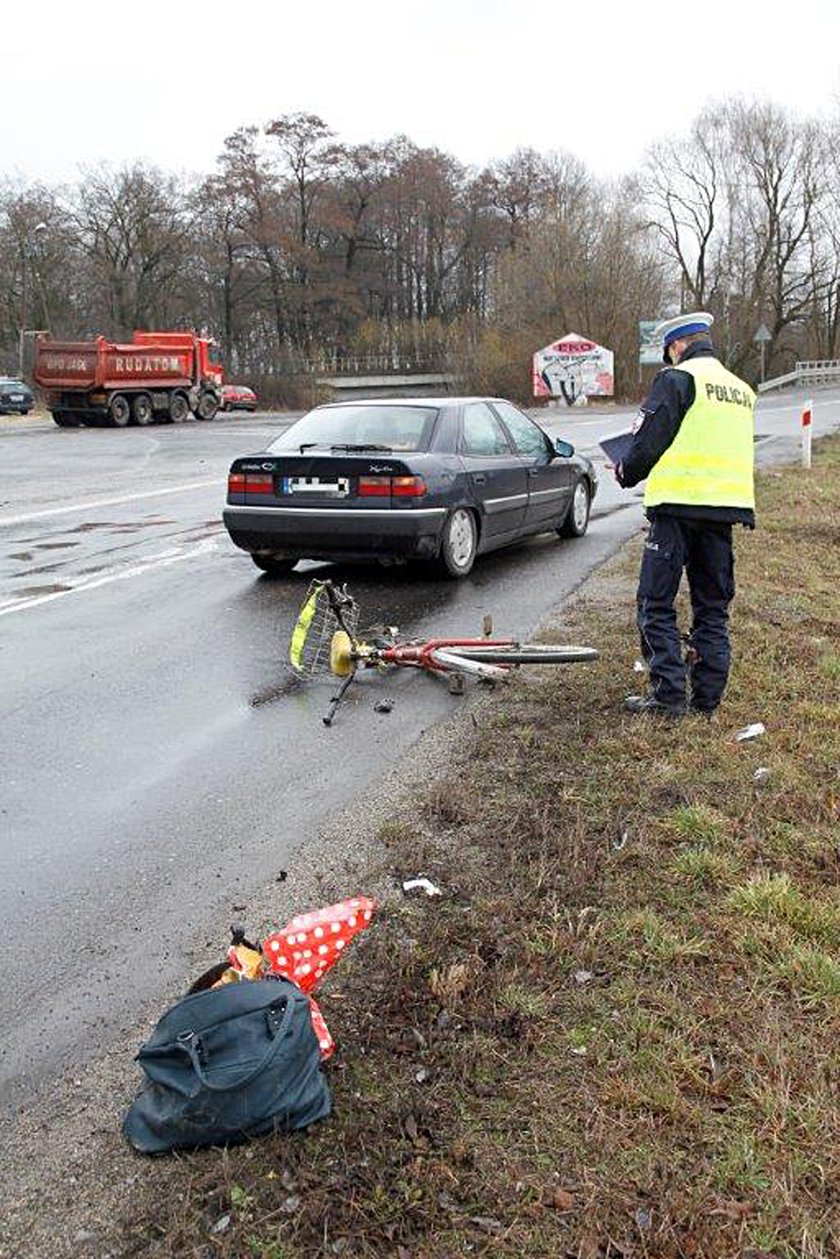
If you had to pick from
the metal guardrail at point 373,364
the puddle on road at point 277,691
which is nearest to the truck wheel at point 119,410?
the puddle on road at point 277,691

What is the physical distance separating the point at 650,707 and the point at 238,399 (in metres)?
47.3

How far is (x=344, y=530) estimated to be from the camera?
8.50m

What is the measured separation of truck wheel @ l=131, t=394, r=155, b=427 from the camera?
36125 mm

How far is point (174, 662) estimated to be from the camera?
6711 mm

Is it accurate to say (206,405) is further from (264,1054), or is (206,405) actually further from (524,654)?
(264,1054)

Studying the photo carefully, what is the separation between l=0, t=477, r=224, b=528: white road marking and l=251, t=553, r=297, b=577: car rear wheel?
4573 millimetres

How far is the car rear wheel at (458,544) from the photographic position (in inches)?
345

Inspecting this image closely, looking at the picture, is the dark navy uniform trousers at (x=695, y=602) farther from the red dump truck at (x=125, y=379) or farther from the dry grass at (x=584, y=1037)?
the red dump truck at (x=125, y=379)

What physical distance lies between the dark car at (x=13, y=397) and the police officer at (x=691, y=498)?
131 ft

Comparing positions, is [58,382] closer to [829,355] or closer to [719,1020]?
[719,1020]

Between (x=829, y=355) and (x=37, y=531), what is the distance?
68228mm

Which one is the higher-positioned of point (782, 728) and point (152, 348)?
point (152, 348)

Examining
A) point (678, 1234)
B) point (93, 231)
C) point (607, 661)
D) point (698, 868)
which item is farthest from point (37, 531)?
point (93, 231)

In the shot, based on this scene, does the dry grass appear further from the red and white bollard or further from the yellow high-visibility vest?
the red and white bollard
